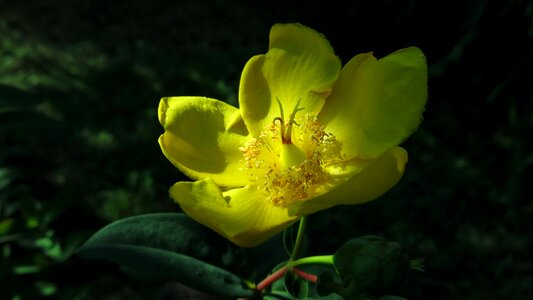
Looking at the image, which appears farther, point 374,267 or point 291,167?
point 291,167

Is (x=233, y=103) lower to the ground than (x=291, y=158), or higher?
lower

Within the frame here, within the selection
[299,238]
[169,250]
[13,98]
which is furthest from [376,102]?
[13,98]

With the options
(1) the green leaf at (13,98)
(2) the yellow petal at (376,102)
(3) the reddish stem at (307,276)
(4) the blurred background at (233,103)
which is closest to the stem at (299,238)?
(3) the reddish stem at (307,276)

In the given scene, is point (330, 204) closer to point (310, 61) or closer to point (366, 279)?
point (366, 279)

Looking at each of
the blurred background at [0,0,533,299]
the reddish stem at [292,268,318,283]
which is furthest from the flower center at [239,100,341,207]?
the blurred background at [0,0,533,299]

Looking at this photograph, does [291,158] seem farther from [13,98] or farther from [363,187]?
[13,98]

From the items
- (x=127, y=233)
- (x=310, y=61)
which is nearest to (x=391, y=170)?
(x=310, y=61)
